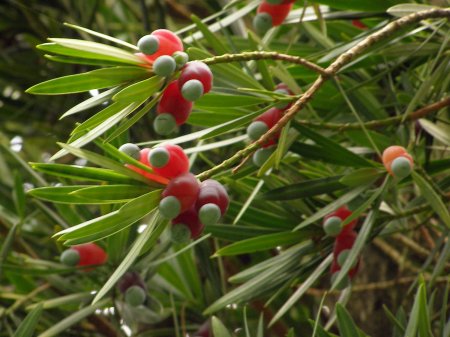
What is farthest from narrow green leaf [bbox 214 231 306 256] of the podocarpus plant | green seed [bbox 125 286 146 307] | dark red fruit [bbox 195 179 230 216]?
dark red fruit [bbox 195 179 230 216]

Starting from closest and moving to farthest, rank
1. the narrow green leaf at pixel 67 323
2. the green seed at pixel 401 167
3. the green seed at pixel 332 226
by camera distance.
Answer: the green seed at pixel 401 167
the green seed at pixel 332 226
the narrow green leaf at pixel 67 323

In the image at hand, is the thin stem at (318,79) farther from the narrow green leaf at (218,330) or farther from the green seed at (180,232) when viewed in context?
the narrow green leaf at (218,330)

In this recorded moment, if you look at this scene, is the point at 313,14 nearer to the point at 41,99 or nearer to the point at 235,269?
the point at 235,269

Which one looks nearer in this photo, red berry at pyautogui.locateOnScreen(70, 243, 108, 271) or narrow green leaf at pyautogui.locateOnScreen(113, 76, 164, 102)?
narrow green leaf at pyautogui.locateOnScreen(113, 76, 164, 102)

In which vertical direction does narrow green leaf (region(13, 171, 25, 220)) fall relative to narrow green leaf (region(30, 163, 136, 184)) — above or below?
below

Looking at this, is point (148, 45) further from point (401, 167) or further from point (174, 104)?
point (401, 167)

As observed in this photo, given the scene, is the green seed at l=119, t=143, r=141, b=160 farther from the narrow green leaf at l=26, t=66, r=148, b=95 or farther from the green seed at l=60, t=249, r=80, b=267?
the green seed at l=60, t=249, r=80, b=267

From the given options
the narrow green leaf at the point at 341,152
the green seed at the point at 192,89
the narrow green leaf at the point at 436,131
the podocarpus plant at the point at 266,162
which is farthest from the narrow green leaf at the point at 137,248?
the narrow green leaf at the point at 436,131

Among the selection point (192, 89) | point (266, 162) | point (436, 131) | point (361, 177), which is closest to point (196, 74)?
point (192, 89)
